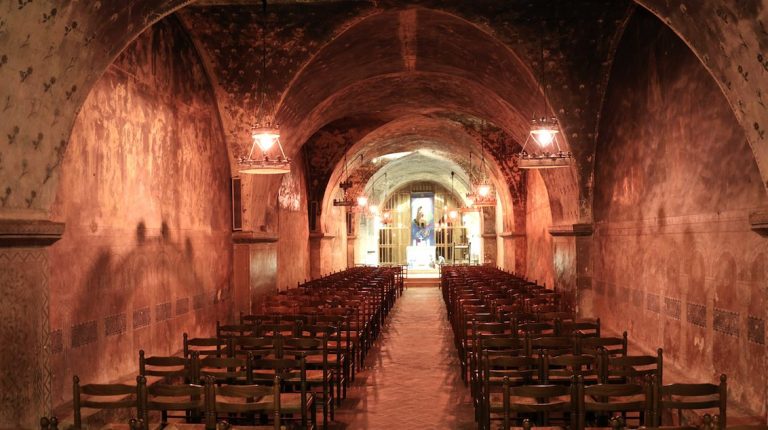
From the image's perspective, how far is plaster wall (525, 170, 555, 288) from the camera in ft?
58.2

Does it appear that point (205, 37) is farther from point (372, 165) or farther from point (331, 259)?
point (372, 165)

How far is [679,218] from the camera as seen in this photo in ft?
26.8

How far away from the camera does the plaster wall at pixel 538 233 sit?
17.7 metres

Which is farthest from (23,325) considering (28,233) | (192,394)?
(192,394)

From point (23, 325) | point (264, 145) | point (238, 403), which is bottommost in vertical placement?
point (238, 403)

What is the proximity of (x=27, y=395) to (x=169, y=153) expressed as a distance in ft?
15.9

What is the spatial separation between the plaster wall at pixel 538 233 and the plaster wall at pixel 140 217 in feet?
30.2

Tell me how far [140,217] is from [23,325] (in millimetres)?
3423

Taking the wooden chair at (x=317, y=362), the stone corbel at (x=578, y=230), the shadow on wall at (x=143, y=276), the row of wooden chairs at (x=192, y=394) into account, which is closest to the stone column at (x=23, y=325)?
the row of wooden chairs at (x=192, y=394)

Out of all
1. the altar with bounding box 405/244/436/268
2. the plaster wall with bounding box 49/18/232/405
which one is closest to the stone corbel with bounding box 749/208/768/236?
the plaster wall with bounding box 49/18/232/405

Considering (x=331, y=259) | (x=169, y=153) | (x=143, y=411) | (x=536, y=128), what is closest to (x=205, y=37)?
(x=169, y=153)

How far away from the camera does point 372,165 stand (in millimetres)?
28281

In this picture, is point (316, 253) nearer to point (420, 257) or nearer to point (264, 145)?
point (264, 145)

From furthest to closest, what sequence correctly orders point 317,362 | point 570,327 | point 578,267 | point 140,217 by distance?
point 578,267
point 140,217
point 570,327
point 317,362
